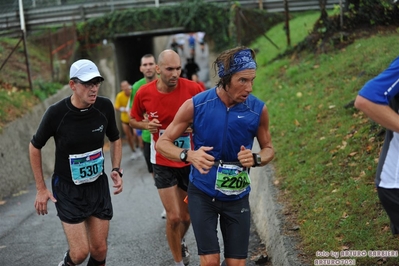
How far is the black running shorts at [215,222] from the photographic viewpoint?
529 centimetres

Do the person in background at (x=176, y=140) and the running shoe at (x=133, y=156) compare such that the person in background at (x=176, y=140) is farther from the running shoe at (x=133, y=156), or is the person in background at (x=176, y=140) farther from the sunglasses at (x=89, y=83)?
the running shoe at (x=133, y=156)

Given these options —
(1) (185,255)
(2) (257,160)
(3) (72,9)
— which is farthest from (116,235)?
(3) (72,9)

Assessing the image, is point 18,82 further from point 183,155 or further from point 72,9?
point 183,155

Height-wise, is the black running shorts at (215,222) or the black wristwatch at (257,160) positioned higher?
the black wristwatch at (257,160)

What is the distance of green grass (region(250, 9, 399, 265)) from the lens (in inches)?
248

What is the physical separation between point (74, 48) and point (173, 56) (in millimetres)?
17830

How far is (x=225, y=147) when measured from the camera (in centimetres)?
521

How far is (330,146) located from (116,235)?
3.21 metres

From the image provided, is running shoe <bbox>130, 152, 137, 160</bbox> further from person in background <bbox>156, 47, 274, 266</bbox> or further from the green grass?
person in background <bbox>156, 47, 274, 266</bbox>

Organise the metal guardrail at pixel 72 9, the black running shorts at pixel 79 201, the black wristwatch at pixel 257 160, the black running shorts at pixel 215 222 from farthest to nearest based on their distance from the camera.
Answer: the metal guardrail at pixel 72 9, the black running shorts at pixel 79 201, the black running shorts at pixel 215 222, the black wristwatch at pixel 257 160

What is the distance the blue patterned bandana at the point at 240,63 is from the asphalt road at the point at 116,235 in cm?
295

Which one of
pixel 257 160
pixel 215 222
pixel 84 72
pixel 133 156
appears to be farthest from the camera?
pixel 133 156

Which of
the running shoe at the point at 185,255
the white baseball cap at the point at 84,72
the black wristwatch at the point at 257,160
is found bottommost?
the running shoe at the point at 185,255

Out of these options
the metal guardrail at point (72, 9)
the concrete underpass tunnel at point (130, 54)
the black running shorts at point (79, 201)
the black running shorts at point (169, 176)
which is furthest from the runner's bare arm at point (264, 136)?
the concrete underpass tunnel at point (130, 54)
